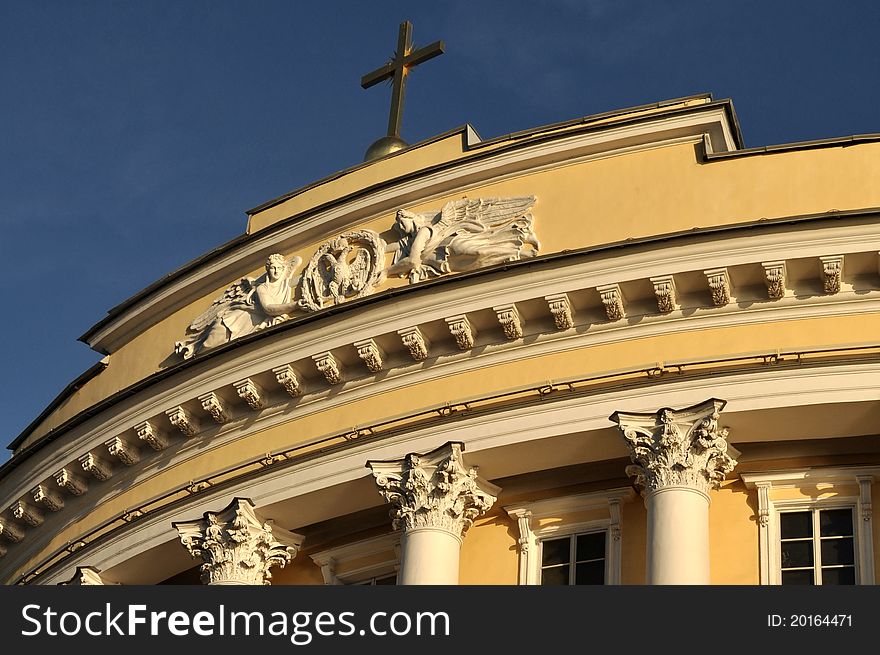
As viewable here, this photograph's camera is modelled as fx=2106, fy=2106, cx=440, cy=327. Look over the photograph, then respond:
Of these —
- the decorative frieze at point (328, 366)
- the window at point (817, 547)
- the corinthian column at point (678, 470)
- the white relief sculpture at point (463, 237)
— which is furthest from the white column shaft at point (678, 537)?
the decorative frieze at point (328, 366)

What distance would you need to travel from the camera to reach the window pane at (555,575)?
78.2 ft

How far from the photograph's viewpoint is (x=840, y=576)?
22.4 m

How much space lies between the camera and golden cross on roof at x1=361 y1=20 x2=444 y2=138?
30.0 meters

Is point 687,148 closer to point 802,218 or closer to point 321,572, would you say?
point 802,218

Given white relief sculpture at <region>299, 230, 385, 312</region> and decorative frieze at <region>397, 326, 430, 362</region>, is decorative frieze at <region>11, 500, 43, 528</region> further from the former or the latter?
decorative frieze at <region>397, 326, 430, 362</region>

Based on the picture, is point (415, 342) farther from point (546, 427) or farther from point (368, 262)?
point (546, 427)

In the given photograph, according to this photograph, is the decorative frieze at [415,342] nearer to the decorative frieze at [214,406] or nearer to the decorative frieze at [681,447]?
the decorative frieze at [214,406]

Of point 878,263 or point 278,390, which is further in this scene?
point 278,390

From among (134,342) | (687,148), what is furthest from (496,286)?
(134,342)

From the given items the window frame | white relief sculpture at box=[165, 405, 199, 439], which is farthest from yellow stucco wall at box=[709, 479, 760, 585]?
white relief sculpture at box=[165, 405, 199, 439]

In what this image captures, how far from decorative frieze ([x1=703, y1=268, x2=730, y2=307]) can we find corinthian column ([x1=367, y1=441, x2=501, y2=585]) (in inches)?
129

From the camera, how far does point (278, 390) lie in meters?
25.8

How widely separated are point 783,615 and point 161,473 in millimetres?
10404

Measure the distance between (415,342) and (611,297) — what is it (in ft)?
8.17
